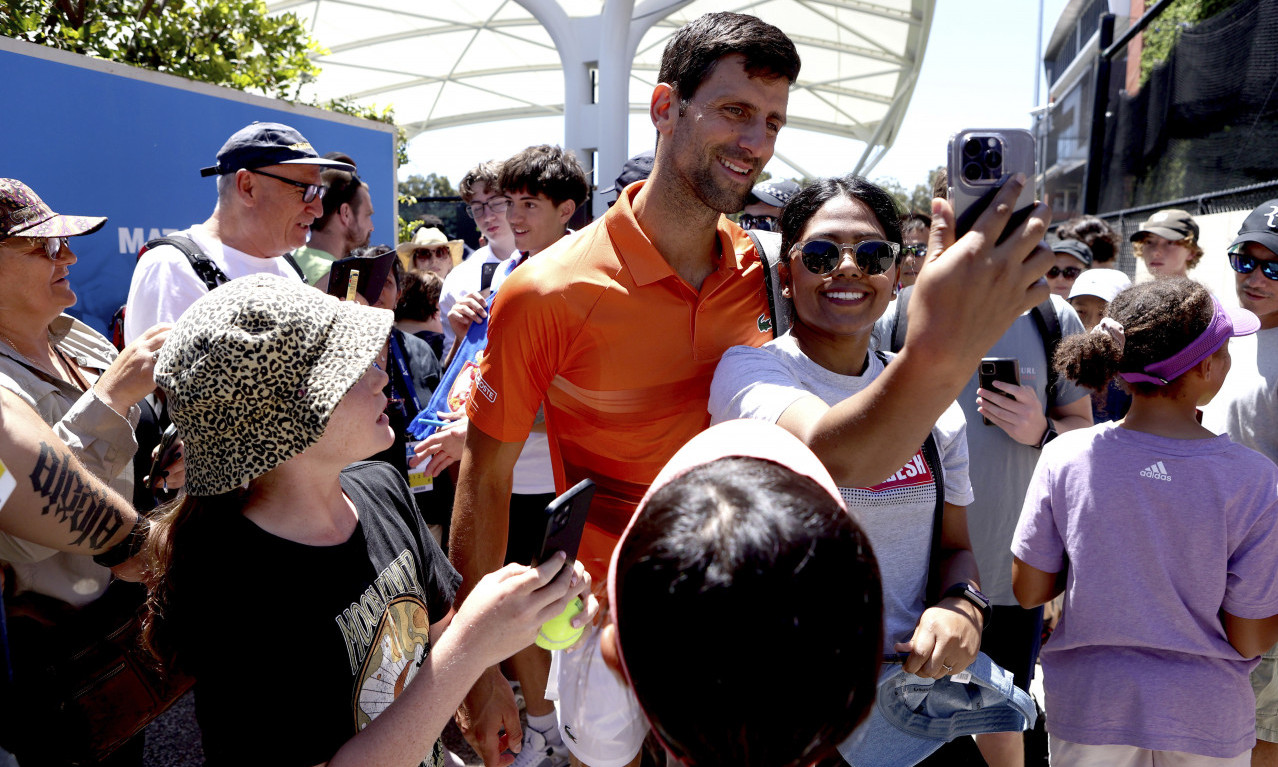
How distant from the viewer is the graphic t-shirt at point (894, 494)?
6.31 ft

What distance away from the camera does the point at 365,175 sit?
6715 millimetres

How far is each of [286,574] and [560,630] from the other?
56 cm

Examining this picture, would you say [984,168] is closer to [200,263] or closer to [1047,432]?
[1047,432]

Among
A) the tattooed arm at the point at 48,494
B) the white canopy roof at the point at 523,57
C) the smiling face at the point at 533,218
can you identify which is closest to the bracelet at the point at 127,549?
the tattooed arm at the point at 48,494

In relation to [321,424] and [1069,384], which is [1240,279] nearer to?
[1069,384]

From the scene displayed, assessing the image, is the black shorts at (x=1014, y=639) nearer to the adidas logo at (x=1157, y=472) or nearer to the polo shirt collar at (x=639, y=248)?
the adidas logo at (x=1157, y=472)

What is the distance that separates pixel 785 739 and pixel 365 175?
669 cm

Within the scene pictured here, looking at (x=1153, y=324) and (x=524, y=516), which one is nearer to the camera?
(x=1153, y=324)

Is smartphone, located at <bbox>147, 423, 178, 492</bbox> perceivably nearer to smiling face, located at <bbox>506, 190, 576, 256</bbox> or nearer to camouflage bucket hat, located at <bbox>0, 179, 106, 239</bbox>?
camouflage bucket hat, located at <bbox>0, 179, 106, 239</bbox>

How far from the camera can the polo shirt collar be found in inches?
83.7

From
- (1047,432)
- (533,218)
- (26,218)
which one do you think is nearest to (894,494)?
(1047,432)

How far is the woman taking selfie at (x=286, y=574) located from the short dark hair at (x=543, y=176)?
2.67 metres

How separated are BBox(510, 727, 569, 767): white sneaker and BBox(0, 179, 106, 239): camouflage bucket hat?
260cm

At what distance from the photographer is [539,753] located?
354cm
